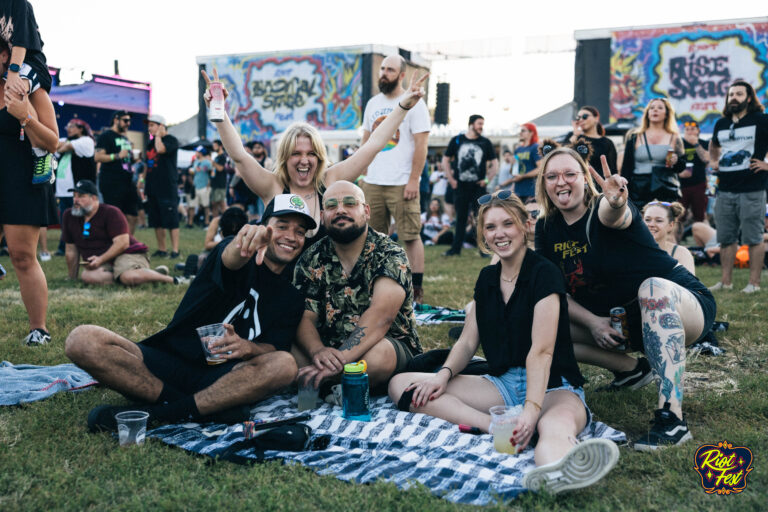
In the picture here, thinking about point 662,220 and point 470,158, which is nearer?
point 662,220

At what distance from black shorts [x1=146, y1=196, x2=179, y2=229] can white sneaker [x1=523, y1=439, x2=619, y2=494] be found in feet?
27.8

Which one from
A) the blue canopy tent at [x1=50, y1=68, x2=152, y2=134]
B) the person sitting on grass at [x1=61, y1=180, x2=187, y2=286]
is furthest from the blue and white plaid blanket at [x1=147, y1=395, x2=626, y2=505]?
the blue canopy tent at [x1=50, y1=68, x2=152, y2=134]

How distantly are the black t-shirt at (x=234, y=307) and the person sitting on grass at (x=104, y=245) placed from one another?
4.48 m

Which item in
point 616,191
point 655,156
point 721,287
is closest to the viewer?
point 616,191

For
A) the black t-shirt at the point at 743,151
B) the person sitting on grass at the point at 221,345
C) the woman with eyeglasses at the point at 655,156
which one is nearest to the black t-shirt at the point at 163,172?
the woman with eyeglasses at the point at 655,156

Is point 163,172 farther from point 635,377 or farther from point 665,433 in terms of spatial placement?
point 665,433

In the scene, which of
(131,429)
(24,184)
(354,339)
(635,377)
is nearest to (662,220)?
(635,377)

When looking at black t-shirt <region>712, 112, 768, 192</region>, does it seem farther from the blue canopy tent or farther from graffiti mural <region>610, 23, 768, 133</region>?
the blue canopy tent

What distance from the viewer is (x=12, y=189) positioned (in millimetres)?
4320

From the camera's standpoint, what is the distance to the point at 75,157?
969cm

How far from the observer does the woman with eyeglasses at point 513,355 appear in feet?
9.63

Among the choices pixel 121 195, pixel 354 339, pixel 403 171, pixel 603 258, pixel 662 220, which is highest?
pixel 403 171

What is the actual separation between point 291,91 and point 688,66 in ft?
41.2

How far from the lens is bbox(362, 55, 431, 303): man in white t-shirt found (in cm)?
620
